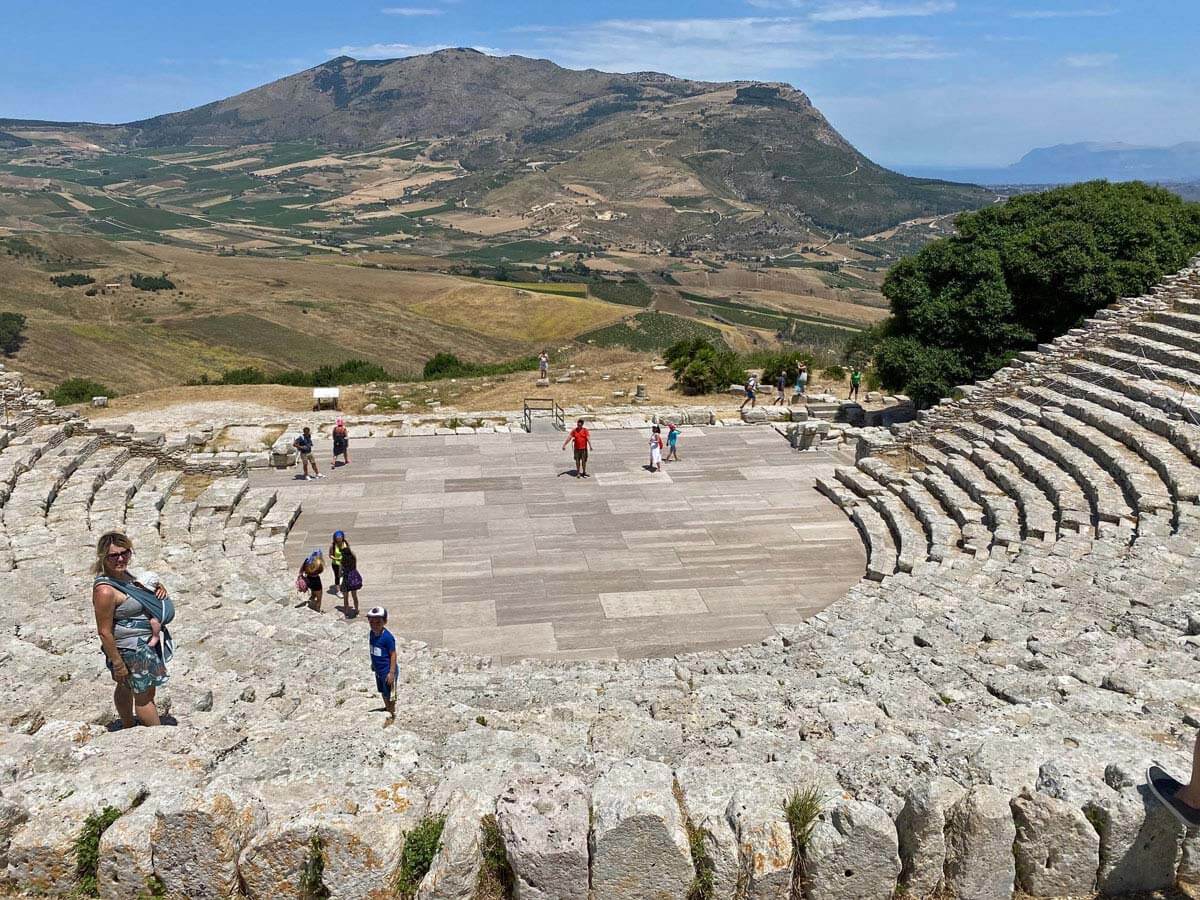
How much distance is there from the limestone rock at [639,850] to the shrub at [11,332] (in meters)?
62.2

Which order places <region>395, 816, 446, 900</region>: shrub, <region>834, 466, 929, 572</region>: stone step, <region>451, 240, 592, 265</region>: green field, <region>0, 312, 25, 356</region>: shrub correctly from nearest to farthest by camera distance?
<region>395, 816, 446, 900</region>: shrub, <region>834, 466, 929, 572</region>: stone step, <region>0, 312, 25, 356</region>: shrub, <region>451, 240, 592, 265</region>: green field

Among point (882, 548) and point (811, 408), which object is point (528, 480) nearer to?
point (882, 548)

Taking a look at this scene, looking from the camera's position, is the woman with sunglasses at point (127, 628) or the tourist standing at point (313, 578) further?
the tourist standing at point (313, 578)

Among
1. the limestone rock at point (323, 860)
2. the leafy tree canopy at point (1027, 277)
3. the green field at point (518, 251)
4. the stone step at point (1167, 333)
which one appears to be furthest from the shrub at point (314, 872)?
the green field at point (518, 251)

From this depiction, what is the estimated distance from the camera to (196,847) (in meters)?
4.62

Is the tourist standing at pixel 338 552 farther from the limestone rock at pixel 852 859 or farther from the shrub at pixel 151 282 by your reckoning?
the shrub at pixel 151 282

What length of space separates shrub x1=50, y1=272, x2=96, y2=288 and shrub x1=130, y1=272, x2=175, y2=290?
3.60 metres

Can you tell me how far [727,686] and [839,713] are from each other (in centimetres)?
173

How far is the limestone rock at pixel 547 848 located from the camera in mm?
4656

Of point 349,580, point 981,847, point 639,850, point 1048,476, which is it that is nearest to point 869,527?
point 1048,476

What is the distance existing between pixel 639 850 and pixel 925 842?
5.25 ft

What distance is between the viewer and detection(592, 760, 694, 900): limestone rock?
15.3 ft

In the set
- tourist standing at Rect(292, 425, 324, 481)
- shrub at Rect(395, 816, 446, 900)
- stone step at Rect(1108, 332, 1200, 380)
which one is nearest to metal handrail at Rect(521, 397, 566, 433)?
tourist standing at Rect(292, 425, 324, 481)

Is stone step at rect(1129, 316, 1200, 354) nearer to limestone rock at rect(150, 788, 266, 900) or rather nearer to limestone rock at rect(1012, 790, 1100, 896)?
limestone rock at rect(1012, 790, 1100, 896)
